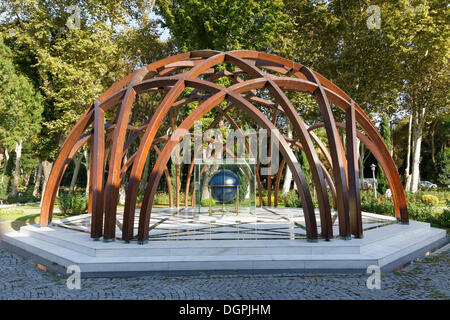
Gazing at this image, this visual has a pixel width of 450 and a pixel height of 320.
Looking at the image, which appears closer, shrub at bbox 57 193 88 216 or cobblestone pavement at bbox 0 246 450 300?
cobblestone pavement at bbox 0 246 450 300

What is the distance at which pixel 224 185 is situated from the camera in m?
14.9

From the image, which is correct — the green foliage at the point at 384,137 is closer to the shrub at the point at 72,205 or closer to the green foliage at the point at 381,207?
the green foliage at the point at 381,207

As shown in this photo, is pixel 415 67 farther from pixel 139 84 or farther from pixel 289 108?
pixel 139 84

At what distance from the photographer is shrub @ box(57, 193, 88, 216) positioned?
18.0 metres

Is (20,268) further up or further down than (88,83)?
further down

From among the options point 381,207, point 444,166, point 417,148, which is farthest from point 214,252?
point 444,166

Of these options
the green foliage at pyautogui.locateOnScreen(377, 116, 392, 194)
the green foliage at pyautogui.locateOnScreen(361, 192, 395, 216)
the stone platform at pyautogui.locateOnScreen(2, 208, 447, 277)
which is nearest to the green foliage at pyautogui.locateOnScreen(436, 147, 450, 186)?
the green foliage at pyautogui.locateOnScreen(377, 116, 392, 194)

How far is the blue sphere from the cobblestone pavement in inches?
317

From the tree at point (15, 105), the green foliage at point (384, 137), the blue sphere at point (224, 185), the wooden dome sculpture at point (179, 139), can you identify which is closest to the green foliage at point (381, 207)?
the blue sphere at point (224, 185)

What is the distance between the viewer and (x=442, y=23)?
22.8 metres

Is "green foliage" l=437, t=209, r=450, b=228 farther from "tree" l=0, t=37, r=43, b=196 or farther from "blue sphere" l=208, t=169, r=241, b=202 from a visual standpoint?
"tree" l=0, t=37, r=43, b=196
